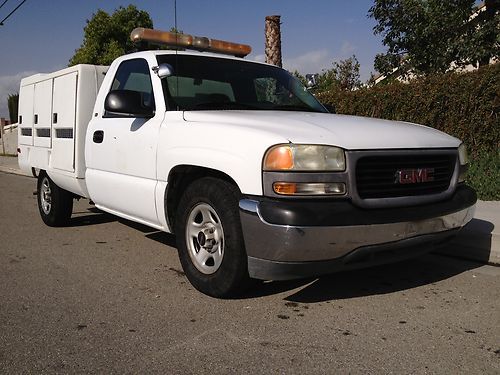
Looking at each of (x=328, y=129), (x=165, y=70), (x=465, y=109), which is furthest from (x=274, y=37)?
(x=328, y=129)

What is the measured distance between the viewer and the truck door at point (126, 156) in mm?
4406

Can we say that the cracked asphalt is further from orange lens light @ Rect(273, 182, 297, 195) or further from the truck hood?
the truck hood

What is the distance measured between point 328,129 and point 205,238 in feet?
3.90

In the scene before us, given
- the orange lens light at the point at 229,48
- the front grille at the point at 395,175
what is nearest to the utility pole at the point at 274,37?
the orange lens light at the point at 229,48

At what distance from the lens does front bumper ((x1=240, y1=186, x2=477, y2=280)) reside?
3197 mm

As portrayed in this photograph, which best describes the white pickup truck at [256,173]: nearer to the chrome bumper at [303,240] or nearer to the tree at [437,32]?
the chrome bumper at [303,240]

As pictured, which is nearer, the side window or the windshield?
the windshield

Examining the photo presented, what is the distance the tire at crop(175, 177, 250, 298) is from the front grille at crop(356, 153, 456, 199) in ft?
2.82

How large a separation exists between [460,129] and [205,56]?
5872 millimetres

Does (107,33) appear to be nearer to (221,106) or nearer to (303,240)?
(221,106)

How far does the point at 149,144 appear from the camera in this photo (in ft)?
14.4

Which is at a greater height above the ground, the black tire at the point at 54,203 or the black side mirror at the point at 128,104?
the black side mirror at the point at 128,104

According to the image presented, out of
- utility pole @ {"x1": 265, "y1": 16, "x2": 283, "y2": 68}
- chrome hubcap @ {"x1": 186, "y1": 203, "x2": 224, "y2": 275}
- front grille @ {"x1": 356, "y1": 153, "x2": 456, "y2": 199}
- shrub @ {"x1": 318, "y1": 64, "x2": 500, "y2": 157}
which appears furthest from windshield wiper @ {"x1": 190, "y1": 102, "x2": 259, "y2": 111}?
utility pole @ {"x1": 265, "y1": 16, "x2": 283, "y2": 68}

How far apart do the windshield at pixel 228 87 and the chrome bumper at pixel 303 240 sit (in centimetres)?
142
